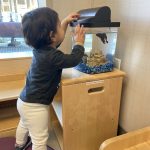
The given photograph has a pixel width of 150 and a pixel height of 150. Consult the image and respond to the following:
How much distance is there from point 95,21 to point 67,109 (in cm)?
52

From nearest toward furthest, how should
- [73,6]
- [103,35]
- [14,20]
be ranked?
[103,35] < [73,6] < [14,20]

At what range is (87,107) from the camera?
1.10m

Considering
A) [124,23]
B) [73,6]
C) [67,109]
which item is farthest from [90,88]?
[73,6]

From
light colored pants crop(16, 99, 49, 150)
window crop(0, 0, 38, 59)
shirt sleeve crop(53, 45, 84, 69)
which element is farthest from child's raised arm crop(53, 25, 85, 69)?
window crop(0, 0, 38, 59)

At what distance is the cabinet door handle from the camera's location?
1.05 m

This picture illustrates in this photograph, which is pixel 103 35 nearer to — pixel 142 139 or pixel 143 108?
pixel 143 108

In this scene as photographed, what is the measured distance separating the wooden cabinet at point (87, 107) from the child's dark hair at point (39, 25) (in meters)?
0.26

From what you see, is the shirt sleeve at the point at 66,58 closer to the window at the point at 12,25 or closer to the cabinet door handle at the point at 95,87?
the cabinet door handle at the point at 95,87

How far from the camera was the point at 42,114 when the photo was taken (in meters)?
1.04

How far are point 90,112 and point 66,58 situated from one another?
39cm

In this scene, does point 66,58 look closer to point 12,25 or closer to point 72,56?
point 72,56

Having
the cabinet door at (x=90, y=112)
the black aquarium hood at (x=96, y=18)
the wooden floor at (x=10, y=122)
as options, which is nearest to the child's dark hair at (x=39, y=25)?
the black aquarium hood at (x=96, y=18)

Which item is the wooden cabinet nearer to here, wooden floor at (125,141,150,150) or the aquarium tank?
the aquarium tank

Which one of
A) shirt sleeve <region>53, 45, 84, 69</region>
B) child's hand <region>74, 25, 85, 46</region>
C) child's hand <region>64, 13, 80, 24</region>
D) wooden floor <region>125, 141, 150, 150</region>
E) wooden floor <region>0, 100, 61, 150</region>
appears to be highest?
child's hand <region>64, 13, 80, 24</region>
